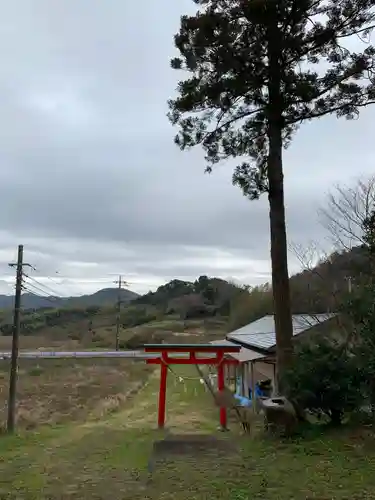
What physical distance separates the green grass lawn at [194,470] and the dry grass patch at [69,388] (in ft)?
18.7

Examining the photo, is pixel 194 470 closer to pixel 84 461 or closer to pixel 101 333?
pixel 84 461

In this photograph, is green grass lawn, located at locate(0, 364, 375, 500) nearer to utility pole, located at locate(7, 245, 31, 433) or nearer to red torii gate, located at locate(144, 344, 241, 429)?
red torii gate, located at locate(144, 344, 241, 429)

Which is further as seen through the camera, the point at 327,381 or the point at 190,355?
the point at 190,355

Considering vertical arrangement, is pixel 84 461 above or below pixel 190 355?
below

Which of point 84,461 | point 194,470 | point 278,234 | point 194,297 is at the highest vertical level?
point 194,297

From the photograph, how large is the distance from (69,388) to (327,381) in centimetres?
1550

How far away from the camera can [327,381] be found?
7301 millimetres

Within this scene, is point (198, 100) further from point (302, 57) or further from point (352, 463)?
point (352, 463)

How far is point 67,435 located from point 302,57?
793 centimetres

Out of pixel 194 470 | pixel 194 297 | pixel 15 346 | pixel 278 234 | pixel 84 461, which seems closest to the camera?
pixel 194 470

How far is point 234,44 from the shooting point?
26.4 ft

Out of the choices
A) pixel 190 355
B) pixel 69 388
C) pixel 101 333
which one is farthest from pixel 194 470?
pixel 101 333

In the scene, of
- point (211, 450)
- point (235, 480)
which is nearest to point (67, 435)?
point (211, 450)

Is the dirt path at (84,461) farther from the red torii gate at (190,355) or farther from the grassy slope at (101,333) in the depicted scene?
the grassy slope at (101,333)
